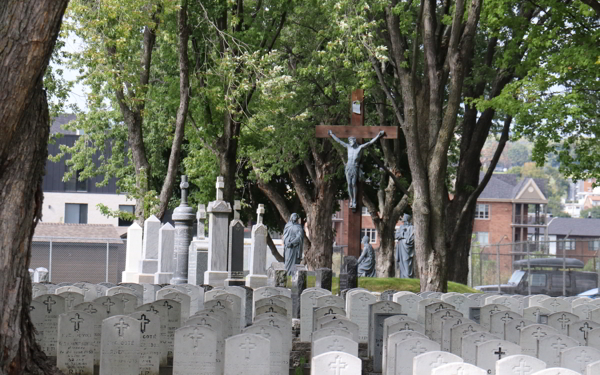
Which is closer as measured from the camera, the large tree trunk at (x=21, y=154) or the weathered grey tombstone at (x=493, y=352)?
the large tree trunk at (x=21, y=154)

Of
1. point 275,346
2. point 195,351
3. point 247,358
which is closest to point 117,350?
point 195,351

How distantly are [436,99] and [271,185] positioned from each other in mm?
18029

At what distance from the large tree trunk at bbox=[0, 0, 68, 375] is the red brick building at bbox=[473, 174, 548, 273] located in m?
70.0

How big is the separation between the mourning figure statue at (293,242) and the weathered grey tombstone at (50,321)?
45.2ft

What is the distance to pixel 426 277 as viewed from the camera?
16.9 m

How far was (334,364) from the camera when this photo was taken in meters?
7.31

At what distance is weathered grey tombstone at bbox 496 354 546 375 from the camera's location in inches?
281

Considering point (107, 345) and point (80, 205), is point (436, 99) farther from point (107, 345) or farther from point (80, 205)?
point (80, 205)

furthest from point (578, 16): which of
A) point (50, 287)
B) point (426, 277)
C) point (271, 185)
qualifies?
point (271, 185)

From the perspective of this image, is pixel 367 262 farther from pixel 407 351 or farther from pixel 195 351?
pixel 195 351

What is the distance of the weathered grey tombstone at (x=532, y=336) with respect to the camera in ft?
30.3

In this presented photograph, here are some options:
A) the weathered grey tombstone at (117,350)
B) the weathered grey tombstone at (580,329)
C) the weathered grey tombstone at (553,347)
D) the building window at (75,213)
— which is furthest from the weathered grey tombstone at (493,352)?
the building window at (75,213)

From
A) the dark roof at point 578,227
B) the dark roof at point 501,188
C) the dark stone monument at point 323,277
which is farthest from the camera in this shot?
the dark roof at point 501,188

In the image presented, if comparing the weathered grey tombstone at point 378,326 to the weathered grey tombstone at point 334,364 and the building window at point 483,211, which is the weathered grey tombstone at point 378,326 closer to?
the weathered grey tombstone at point 334,364
